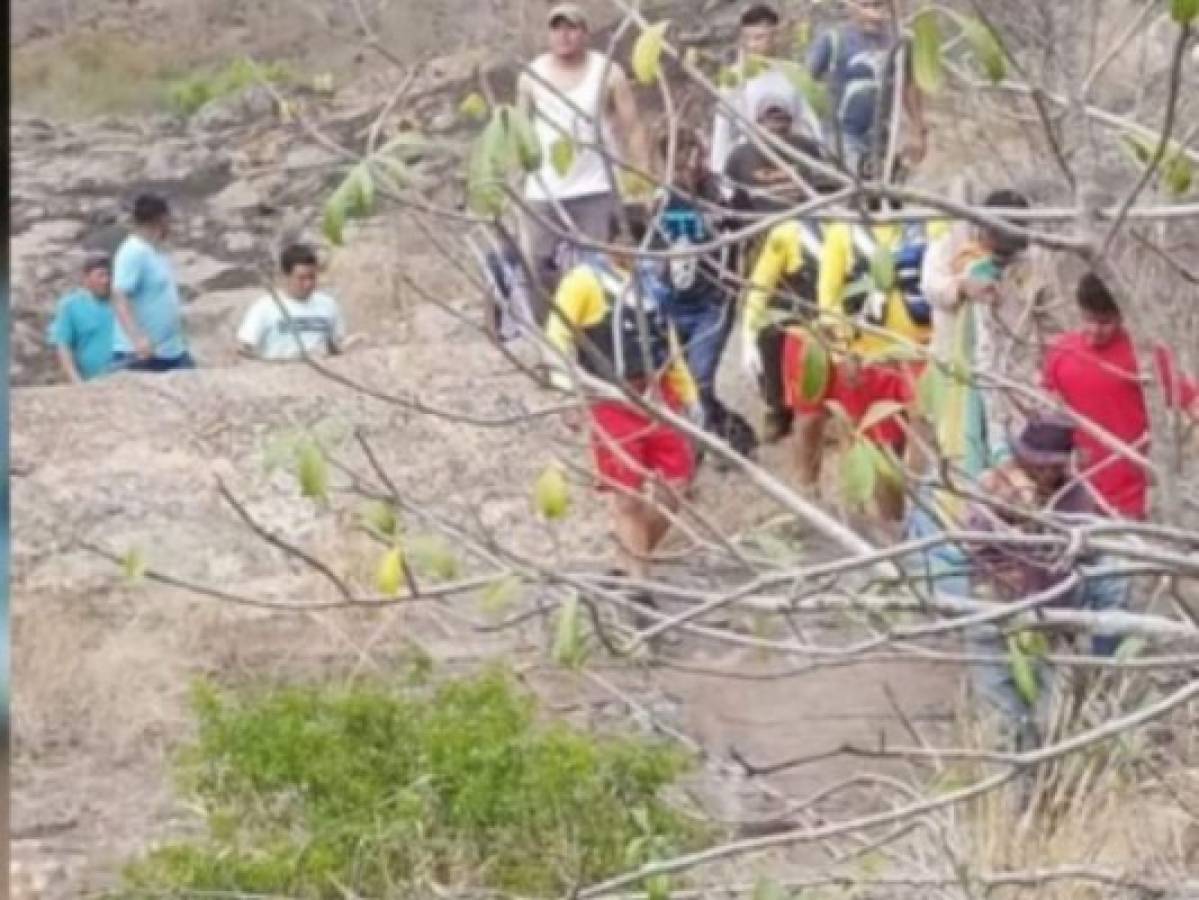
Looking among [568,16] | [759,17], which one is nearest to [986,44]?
[568,16]

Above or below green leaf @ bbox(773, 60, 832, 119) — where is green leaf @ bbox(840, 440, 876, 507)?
below

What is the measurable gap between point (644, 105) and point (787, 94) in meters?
3.95

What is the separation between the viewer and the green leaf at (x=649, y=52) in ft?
12.1

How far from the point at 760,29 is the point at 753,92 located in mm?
2499

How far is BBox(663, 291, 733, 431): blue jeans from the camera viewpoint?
9121mm

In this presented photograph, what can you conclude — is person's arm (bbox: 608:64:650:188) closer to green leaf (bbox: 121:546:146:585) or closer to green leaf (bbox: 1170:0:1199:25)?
green leaf (bbox: 121:546:146:585)

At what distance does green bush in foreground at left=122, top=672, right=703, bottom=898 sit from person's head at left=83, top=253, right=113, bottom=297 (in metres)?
4.65

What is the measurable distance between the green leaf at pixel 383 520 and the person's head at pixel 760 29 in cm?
397

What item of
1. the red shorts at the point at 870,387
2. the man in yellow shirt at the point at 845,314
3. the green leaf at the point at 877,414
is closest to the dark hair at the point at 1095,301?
the man in yellow shirt at the point at 845,314

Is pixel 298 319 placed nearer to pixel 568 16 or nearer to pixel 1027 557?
pixel 568 16

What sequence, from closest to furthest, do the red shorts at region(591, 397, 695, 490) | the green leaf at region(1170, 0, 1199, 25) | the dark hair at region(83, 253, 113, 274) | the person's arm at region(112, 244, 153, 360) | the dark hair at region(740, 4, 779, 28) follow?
the green leaf at region(1170, 0, 1199, 25) → the red shorts at region(591, 397, 695, 490) → the dark hair at region(740, 4, 779, 28) → the person's arm at region(112, 244, 153, 360) → the dark hair at region(83, 253, 113, 274)

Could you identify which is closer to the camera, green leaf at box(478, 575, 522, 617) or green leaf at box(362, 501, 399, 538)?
green leaf at box(478, 575, 522, 617)

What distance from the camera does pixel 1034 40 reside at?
4.82 m

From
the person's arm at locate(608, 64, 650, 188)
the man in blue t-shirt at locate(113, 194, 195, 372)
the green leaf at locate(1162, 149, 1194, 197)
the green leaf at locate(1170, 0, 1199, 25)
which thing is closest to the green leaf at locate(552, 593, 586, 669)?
the green leaf at locate(1162, 149, 1194, 197)
